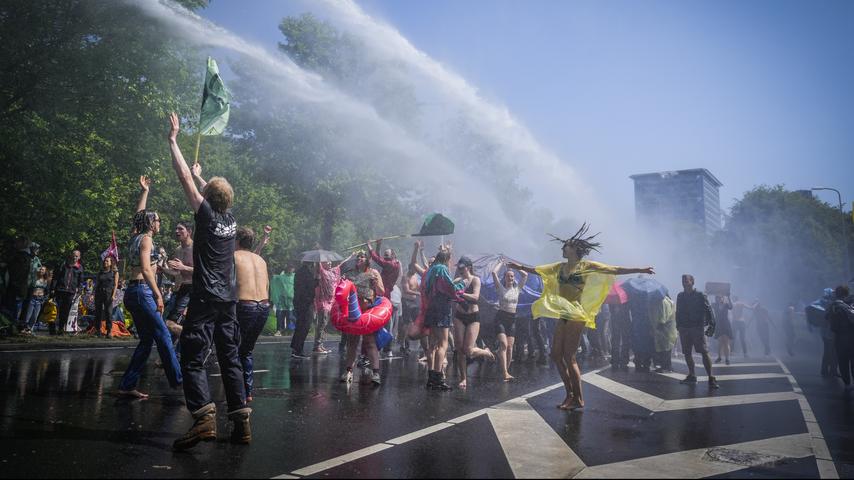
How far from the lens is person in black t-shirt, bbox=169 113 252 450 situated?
4.73 metres

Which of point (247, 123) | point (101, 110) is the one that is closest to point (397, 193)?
point (247, 123)

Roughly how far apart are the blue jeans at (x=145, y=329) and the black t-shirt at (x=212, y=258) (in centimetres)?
190

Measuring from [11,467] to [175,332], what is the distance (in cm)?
419

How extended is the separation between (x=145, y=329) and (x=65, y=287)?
9448 mm

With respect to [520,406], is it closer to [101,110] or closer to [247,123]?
[101,110]

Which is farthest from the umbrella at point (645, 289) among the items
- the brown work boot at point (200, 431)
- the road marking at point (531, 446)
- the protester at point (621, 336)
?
the brown work boot at point (200, 431)

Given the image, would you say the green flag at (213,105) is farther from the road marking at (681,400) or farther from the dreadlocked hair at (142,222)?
the road marking at (681,400)

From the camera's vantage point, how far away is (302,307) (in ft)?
40.0

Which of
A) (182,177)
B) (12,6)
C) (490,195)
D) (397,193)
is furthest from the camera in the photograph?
(490,195)

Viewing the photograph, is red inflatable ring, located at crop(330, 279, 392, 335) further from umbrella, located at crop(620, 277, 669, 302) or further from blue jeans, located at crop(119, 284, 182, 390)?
umbrella, located at crop(620, 277, 669, 302)

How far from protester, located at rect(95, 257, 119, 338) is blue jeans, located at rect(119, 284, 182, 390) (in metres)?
8.42

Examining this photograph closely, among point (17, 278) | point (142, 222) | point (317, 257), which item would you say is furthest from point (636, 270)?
point (17, 278)

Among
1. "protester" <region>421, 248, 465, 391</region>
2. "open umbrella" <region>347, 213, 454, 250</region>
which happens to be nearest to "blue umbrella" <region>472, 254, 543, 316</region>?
"open umbrella" <region>347, 213, 454, 250</region>

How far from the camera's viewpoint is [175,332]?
26.3 ft
